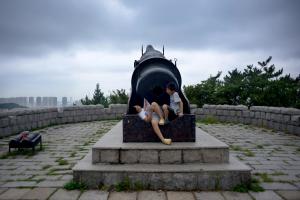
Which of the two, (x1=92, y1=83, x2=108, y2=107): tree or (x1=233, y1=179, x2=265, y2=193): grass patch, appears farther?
(x1=92, y1=83, x2=108, y2=107): tree

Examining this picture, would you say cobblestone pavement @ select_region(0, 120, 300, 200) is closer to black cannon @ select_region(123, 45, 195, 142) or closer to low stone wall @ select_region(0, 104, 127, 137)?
low stone wall @ select_region(0, 104, 127, 137)

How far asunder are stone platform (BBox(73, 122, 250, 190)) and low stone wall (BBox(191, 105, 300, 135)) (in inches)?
226

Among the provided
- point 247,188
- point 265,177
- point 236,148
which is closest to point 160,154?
point 247,188

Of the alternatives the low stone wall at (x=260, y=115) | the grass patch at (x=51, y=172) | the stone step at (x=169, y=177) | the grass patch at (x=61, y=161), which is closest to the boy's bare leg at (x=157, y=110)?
the stone step at (x=169, y=177)

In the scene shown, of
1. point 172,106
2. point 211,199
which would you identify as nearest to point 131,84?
point 172,106

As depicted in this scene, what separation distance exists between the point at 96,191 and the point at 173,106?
70.7 inches

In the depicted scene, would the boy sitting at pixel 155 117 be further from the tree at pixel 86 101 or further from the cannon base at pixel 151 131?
the tree at pixel 86 101

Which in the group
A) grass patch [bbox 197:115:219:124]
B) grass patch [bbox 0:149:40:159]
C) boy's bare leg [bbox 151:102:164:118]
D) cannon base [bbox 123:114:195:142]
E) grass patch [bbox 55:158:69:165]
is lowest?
grass patch [bbox 55:158:69:165]

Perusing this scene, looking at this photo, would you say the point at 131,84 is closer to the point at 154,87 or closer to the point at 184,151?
the point at 154,87

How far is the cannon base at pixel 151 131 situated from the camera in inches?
180

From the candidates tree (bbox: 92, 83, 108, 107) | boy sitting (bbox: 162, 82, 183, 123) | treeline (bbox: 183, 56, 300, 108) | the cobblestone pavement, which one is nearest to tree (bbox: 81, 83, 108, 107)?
tree (bbox: 92, 83, 108, 107)

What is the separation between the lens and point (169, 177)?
151 inches

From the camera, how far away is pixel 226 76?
25.0 m

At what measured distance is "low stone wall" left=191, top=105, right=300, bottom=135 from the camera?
9.09 meters
